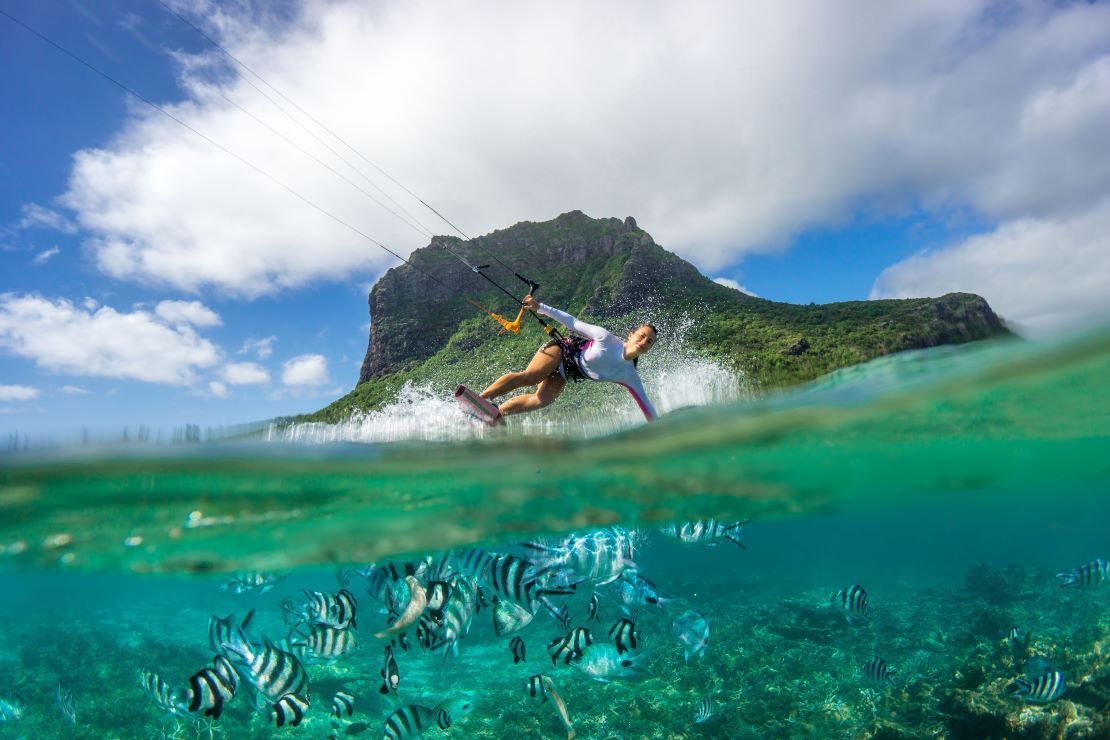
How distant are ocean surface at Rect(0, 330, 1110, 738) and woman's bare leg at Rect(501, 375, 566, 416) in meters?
1.48

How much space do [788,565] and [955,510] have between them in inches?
1859

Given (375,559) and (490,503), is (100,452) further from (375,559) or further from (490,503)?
(375,559)

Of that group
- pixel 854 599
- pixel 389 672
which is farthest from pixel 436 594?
pixel 854 599

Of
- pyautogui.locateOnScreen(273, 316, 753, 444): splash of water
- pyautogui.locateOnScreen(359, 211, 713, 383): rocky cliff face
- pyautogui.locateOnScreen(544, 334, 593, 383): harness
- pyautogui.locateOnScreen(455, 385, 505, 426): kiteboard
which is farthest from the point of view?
pyautogui.locateOnScreen(359, 211, 713, 383): rocky cliff face

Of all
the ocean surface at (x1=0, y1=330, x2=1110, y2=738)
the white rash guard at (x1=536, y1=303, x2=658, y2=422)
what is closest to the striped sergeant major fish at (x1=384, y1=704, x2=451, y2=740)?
the ocean surface at (x1=0, y1=330, x2=1110, y2=738)

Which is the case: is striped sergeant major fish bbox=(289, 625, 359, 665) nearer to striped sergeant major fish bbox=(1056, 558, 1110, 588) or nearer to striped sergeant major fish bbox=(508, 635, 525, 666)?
striped sergeant major fish bbox=(508, 635, 525, 666)

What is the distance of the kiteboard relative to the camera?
8578 mm

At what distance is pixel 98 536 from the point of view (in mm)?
14242

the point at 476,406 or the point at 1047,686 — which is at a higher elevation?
the point at 476,406

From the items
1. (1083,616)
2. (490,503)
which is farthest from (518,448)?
(1083,616)

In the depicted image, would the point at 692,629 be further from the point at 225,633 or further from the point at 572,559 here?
the point at 225,633

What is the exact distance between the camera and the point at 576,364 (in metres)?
8.98

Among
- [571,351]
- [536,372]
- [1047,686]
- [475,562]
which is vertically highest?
[571,351]

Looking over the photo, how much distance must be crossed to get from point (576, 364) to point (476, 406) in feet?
5.46
